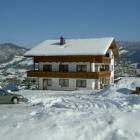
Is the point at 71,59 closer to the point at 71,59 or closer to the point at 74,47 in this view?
the point at 71,59

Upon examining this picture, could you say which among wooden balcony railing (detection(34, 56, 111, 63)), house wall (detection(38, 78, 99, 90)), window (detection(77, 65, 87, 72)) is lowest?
house wall (detection(38, 78, 99, 90))

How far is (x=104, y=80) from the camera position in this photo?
57.8 meters

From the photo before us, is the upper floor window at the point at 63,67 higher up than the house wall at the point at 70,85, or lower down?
higher up

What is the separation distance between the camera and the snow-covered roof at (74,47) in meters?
53.0

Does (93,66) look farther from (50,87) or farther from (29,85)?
(29,85)

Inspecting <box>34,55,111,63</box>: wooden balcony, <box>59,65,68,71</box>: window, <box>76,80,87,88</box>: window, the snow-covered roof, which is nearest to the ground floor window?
<box>59,65,68,71</box>: window

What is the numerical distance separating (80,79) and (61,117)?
116ft

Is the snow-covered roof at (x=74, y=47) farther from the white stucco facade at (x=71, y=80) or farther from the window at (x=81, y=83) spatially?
the window at (x=81, y=83)

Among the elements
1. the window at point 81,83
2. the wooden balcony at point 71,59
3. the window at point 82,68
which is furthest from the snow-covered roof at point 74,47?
the window at point 81,83

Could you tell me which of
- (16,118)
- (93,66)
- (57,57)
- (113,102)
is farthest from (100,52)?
(16,118)

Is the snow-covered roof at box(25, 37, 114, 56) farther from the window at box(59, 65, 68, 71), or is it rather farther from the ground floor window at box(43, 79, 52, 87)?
the ground floor window at box(43, 79, 52, 87)

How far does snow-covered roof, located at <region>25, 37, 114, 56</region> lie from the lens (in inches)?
2088

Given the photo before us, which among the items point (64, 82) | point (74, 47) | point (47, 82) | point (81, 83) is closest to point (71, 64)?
point (64, 82)

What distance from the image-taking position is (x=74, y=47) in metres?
55.9
